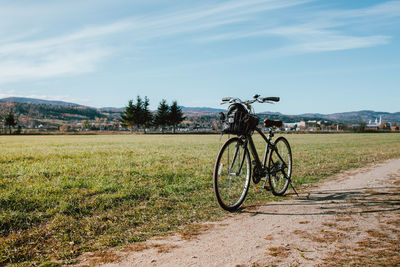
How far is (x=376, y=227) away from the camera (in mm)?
4379

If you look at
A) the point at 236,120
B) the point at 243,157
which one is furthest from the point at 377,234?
the point at 236,120

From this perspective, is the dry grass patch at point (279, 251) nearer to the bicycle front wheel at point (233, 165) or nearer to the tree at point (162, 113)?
the bicycle front wheel at point (233, 165)

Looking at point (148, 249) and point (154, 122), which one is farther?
point (154, 122)

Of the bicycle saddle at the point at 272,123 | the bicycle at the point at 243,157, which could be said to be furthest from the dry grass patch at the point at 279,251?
the bicycle saddle at the point at 272,123

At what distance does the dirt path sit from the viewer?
3.28 meters

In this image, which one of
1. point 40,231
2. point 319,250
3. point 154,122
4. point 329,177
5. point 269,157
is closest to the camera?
point 319,250

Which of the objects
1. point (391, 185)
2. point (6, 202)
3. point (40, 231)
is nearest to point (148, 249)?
point (40, 231)

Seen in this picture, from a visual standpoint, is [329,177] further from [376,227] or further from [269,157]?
[376,227]

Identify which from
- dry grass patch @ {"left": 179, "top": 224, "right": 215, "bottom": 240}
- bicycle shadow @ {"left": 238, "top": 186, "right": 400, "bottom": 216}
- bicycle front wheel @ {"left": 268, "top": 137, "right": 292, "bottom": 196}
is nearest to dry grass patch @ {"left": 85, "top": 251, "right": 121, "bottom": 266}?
dry grass patch @ {"left": 179, "top": 224, "right": 215, "bottom": 240}

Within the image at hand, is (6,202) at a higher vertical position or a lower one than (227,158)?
lower

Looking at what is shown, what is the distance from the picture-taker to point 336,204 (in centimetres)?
576

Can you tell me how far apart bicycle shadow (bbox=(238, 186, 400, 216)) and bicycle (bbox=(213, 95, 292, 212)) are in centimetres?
50

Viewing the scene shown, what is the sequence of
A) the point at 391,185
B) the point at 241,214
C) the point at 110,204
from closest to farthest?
the point at 241,214 < the point at 110,204 < the point at 391,185

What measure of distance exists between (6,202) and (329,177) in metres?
8.53
